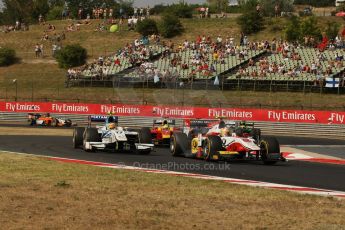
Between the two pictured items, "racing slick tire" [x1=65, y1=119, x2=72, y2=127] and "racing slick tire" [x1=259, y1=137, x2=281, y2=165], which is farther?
"racing slick tire" [x1=65, y1=119, x2=72, y2=127]

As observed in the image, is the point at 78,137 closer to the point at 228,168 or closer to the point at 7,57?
the point at 228,168

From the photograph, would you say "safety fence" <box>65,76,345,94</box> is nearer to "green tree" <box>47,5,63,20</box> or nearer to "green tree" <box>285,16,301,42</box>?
"green tree" <box>285,16,301,42</box>

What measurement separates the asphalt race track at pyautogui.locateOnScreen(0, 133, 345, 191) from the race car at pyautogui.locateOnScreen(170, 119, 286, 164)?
0.26m

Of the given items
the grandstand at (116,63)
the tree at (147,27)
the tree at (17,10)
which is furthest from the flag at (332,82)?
the tree at (17,10)

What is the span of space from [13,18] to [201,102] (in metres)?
67.8

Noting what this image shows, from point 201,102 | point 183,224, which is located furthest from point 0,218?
point 201,102

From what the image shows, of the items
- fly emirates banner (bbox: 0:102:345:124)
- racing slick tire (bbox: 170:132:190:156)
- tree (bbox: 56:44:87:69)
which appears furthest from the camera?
tree (bbox: 56:44:87:69)

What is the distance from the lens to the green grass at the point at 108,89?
143 feet

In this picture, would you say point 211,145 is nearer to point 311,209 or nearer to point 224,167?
point 224,167

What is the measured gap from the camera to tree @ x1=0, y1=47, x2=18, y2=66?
60594 mm

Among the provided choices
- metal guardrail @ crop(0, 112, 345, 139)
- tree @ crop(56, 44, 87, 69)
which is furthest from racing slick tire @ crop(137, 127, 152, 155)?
tree @ crop(56, 44, 87, 69)

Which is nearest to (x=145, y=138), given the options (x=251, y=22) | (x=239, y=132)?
(x=239, y=132)

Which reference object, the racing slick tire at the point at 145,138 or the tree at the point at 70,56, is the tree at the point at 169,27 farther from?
the racing slick tire at the point at 145,138

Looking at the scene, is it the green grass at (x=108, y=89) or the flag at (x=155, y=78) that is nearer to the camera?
the green grass at (x=108, y=89)
